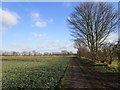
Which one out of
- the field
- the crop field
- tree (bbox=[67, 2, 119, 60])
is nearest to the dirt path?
the field

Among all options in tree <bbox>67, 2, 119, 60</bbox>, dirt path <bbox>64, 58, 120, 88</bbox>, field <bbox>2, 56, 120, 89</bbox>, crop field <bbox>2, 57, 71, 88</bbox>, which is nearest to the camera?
dirt path <bbox>64, 58, 120, 88</bbox>

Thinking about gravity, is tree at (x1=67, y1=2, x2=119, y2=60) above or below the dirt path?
above

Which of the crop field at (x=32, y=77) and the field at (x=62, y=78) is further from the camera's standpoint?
the crop field at (x=32, y=77)

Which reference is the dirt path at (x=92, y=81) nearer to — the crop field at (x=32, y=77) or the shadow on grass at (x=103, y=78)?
the shadow on grass at (x=103, y=78)

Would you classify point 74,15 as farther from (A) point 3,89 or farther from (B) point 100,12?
(A) point 3,89

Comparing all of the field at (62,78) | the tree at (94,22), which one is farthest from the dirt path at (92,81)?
the tree at (94,22)

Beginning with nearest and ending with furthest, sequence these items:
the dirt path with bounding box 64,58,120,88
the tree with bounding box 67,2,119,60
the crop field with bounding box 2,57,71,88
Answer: the dirt path with bounding box 64,58,120,88
the crop field with bounding box 2,57,71,88
the tree with bounding box 67,2,119,60

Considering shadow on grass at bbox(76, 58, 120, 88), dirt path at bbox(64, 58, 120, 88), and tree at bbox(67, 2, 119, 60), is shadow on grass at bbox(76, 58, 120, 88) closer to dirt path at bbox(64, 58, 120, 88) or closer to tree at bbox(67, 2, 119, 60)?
dirt path at bbox(64, 58, 120, 88)

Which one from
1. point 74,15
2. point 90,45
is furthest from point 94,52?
point 74,15

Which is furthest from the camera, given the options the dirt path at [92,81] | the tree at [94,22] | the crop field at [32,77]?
the tree at [94,22]

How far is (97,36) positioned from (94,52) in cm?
296

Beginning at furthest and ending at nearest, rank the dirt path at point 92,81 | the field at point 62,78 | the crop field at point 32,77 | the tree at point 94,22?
the tree at point 94,22 → the crop field at point 32,77 → the field at point 62,78 → the dirt path at point 92,81

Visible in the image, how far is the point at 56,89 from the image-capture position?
253 inches

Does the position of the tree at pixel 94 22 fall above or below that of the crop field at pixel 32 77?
above
